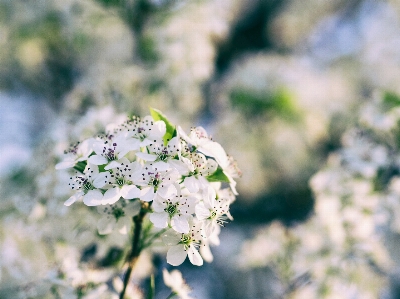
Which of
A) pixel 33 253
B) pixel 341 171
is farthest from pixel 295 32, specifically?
pixel 33 253

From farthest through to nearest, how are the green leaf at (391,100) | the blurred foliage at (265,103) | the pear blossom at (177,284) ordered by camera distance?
the blurred foliage at (265,103) → the green leaf at (391,100) → the pear blossom at (177,284)

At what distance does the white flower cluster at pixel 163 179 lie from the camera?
0.92 m

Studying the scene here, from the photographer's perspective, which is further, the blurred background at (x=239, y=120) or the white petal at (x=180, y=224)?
the blurred background at (x=239, y=120)

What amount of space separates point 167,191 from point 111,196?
0.13m

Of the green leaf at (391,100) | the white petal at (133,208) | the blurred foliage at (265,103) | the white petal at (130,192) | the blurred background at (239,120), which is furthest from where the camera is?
the blurred foliage at (265,103)

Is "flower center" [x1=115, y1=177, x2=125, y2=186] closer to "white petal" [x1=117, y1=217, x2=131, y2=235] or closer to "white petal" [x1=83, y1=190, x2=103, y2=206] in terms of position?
"white petal" [x1=83, y1=190, x2=103, y2=206]

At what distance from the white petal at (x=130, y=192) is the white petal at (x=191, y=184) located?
12 centimetres

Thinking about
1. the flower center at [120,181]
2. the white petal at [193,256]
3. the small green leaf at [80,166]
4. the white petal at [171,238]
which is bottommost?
the white petal at [193,256]

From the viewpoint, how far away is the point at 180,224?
931 millimetres

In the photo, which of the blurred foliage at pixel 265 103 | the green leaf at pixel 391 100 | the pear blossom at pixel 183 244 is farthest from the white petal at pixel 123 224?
the blurred foliage at pixel 265 103

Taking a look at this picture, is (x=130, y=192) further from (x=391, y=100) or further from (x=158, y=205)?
(x=391, y=100)

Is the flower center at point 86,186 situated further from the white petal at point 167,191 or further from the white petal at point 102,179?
the white petal at point 167,191

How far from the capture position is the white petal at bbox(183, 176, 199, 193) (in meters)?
0.94

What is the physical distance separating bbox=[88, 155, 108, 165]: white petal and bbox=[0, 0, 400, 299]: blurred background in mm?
447
